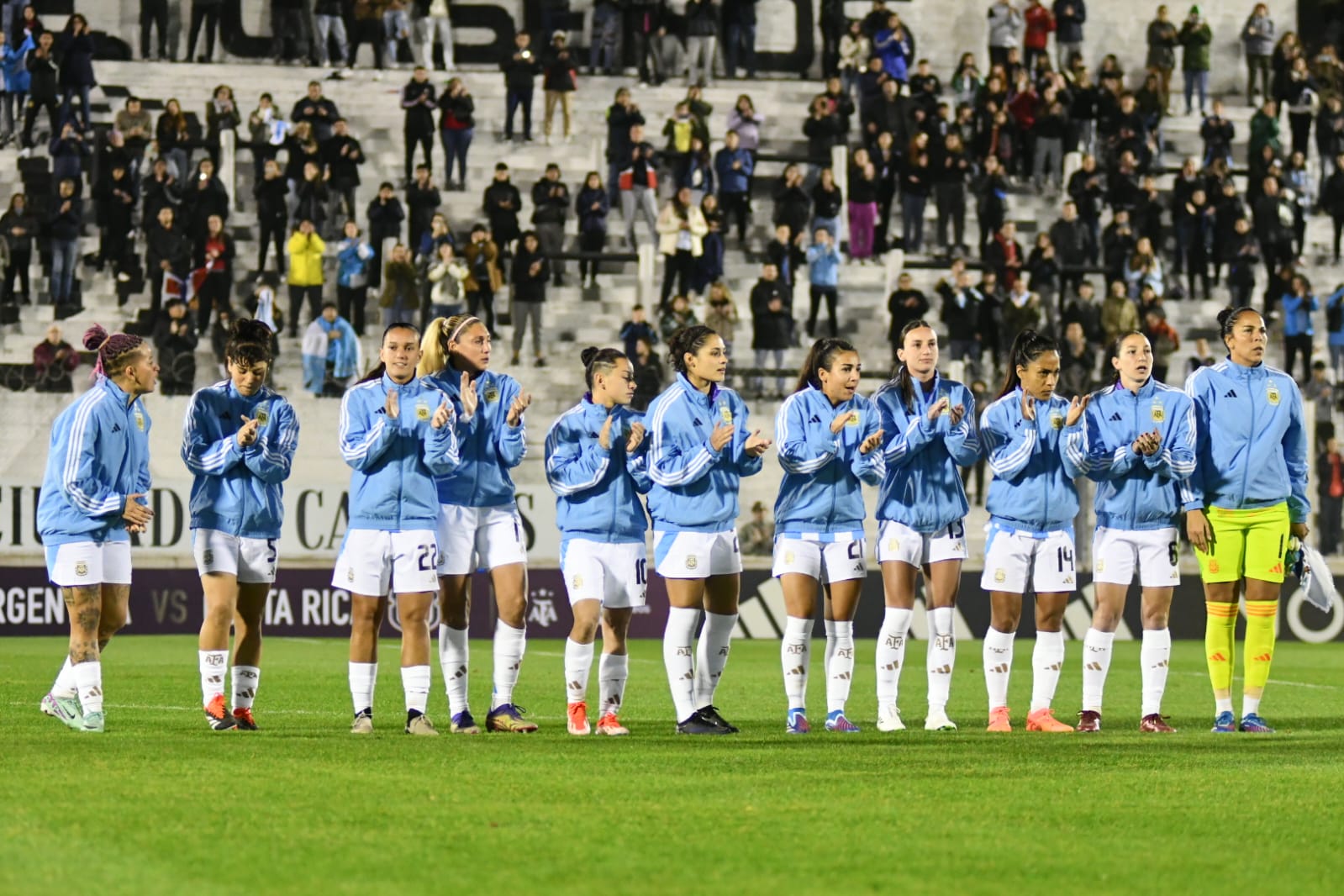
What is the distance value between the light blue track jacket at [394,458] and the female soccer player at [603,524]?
2.63 ft

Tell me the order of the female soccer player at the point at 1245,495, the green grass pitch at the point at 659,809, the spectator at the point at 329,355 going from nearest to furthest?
the green grass pitch at the point at 659,809, the female soccer player at the point at 1245,495, the spectator at the point at 329,355

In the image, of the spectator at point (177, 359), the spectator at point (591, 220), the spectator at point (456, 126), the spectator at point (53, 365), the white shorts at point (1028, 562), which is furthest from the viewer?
the spectator at point (456, 126)

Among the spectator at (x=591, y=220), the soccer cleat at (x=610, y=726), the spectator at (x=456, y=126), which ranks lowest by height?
the soccer cleat at (x=610, y=726)

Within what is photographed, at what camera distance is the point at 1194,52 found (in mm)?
38875

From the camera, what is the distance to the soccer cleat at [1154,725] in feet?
41.4

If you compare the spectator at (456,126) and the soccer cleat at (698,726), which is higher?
the spectator at (456,126)

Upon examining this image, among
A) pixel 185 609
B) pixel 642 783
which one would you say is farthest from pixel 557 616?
pixel 642 783

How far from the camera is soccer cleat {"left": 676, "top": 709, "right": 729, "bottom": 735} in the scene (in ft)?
39.7

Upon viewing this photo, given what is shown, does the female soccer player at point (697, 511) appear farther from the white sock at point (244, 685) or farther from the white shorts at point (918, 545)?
the white sock at point (244, 685)

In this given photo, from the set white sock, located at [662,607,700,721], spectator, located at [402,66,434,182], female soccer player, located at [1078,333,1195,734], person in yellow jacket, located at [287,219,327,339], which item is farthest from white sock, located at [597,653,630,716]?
spectator, located at [402,66,434,182]

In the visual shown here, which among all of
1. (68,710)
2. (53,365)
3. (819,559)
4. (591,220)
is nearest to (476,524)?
(819,559)

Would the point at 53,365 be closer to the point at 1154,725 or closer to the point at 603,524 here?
the point at 603,524

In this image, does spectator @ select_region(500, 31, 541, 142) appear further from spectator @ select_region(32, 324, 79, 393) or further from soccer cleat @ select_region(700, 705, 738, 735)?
soccer cleat @ select_region(700, 705, 738, 735)

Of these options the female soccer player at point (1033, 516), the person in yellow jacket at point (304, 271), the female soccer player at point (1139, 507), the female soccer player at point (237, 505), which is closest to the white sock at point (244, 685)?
the female soccer player at point (237, 505)
